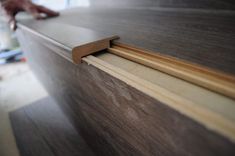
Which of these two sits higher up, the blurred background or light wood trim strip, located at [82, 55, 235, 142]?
light wood trim strip, located at [82, 55, 235, 142]

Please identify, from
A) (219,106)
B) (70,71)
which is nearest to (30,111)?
(70,71)

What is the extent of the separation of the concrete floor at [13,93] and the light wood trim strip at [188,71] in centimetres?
89

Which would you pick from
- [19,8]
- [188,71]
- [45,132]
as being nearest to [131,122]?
[188,71]

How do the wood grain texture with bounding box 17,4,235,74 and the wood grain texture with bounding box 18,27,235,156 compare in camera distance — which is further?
the wood grain texture with bounding box 17,4,235,74

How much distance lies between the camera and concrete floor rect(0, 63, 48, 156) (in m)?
1.07

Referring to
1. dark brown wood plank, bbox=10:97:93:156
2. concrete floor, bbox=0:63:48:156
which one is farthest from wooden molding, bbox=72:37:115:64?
concrete floor, bbox=0:63:48:156

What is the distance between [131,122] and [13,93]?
1482 millimetres

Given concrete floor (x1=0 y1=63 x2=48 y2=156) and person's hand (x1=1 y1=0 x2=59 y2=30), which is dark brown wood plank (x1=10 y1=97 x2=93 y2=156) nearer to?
concrete floor (x1=0 y1=63 x2=48 y2=156)

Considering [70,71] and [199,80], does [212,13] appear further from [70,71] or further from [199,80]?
[70,71]

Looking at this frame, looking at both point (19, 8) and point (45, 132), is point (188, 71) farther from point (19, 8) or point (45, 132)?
point (19, 8)

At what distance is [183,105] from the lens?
0.29 meters

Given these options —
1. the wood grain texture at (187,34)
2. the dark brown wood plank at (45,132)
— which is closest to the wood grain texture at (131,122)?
the wood grain texture at (187,34)

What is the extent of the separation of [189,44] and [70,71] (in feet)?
1.47

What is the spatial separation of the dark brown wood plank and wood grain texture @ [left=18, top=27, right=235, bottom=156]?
0.93 feet
